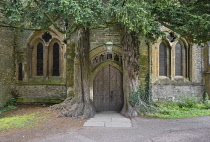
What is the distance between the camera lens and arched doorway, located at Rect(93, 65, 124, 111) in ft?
25.5

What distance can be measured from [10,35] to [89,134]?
7.84 meters

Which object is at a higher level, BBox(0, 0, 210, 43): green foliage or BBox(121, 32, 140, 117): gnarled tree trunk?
BBox(0, 0, 210, 43): green foliage

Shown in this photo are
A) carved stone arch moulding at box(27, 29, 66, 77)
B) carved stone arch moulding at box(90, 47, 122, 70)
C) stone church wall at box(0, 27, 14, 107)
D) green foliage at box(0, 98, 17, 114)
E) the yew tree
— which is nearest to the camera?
the yew tree

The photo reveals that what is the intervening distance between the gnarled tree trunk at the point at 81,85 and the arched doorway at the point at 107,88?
112cm

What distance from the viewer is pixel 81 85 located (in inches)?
261

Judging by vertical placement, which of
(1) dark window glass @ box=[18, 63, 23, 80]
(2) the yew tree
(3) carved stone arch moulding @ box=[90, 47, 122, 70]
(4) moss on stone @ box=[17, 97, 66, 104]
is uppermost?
(2) the yew tree

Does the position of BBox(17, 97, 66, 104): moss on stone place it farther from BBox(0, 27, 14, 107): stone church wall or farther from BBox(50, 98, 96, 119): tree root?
BBox(50, 98, 96, 119): tree root

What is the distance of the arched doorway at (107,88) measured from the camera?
779cm

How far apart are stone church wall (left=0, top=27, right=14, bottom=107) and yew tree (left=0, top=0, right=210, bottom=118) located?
292cm

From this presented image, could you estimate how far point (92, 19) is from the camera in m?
4.62

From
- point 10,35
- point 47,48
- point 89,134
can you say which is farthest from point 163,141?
point 10,35

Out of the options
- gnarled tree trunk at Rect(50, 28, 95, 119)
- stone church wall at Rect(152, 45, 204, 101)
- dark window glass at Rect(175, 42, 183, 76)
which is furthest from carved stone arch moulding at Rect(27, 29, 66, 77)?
dark window glass at Rect(175, 42, 183, 76)

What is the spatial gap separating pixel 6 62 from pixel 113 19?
669cm

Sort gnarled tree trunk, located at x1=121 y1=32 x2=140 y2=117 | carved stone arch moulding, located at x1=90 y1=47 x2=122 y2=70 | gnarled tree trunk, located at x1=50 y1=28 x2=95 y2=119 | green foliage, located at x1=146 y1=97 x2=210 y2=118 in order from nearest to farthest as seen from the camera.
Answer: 1. green foliage, located at x1=146 y1=97 x2=210 y2=118
2. gnarled tree trunk, located at x1=50 y1=28 x2=95 y2=119
3. gnarled tree trunk, located at x1=121 y1=32 x2=140 y2=117
4. carved stone arch moulding, located at x1=90 y1=47 x2=122 y2=70
